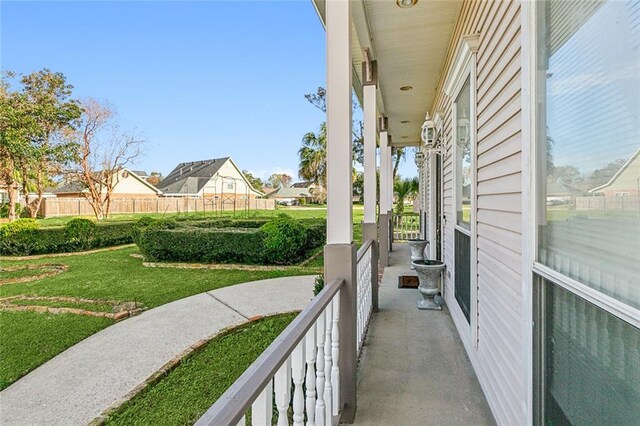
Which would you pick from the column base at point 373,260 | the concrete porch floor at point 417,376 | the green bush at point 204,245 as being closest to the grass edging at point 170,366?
the column base at point 373,260

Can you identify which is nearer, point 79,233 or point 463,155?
point 463,155

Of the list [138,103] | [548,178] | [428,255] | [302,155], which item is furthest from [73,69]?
[548,178]

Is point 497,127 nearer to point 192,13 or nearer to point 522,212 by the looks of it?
point 522,212

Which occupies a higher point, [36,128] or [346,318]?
[36,128]

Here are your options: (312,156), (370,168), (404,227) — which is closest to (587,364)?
(370,168)

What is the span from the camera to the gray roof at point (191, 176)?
32.7 m

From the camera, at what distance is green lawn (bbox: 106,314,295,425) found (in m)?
2.42

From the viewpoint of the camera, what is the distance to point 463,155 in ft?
10.9

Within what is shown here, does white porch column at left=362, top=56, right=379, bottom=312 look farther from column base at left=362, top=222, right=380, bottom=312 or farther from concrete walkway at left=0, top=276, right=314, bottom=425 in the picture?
concrete walkway at left=0, top=276, right=314, bottom=425

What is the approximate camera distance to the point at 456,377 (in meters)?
2.58

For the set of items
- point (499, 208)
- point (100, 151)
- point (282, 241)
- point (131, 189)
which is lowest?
point (282, 241)

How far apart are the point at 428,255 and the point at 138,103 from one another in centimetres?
2147

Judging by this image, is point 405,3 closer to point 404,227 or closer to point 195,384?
point 195,384

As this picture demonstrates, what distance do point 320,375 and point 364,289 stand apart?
73.7 inches
